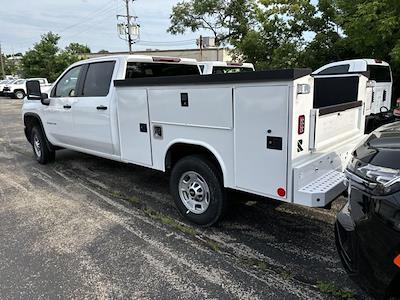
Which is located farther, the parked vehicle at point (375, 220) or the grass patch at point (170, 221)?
the grass patch at point (170, 221)

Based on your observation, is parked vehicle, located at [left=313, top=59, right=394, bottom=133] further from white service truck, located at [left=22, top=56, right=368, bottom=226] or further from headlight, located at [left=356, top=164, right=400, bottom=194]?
headlight, located at [left=356, top=164, right=400, bottom=194]

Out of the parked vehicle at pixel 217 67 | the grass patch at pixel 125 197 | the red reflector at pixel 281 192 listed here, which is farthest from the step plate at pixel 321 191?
the parked vehicle at pixel 217 67

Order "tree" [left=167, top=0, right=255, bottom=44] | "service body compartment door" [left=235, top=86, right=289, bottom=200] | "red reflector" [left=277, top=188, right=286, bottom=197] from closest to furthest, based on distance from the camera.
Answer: "service body compartment door" [left=235, top=86, right=289, bottom=200]
"red reflector" [left=277, top=188, right=286, bottom=197]
"tree" [left=167, top=0, right=255, bottom=44]

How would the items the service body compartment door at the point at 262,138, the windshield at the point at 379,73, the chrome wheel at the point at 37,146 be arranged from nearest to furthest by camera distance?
the service body compartment door at the point at 262,138
the chrome wheel at the point at 37,146
the windshield at the point at 379,73

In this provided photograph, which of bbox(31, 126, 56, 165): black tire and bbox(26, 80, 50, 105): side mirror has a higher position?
bbox(26, 80, 50, 105): side mirror

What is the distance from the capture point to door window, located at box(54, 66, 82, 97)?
5.89 metres

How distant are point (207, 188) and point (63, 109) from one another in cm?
348

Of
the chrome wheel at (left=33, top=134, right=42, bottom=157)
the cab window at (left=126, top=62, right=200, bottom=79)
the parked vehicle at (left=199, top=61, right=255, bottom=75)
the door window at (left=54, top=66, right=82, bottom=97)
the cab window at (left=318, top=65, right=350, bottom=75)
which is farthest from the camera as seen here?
the cab window at (left=318, top=65, right=350, bottom=75)

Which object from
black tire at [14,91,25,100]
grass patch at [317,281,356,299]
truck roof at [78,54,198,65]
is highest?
truck roof at [78,54,198,65]

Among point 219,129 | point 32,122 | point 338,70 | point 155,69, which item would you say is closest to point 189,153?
point 219,129

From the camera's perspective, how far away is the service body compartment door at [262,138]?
10.0 ft

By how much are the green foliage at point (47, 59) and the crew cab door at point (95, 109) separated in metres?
Answer: 33.1

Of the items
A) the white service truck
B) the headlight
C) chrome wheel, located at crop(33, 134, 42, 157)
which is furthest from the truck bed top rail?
chrome wheel, located at crop(33, 134, 42, 157)

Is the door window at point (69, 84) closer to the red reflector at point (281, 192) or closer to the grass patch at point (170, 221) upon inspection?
the grass patch at point (170, 221)
